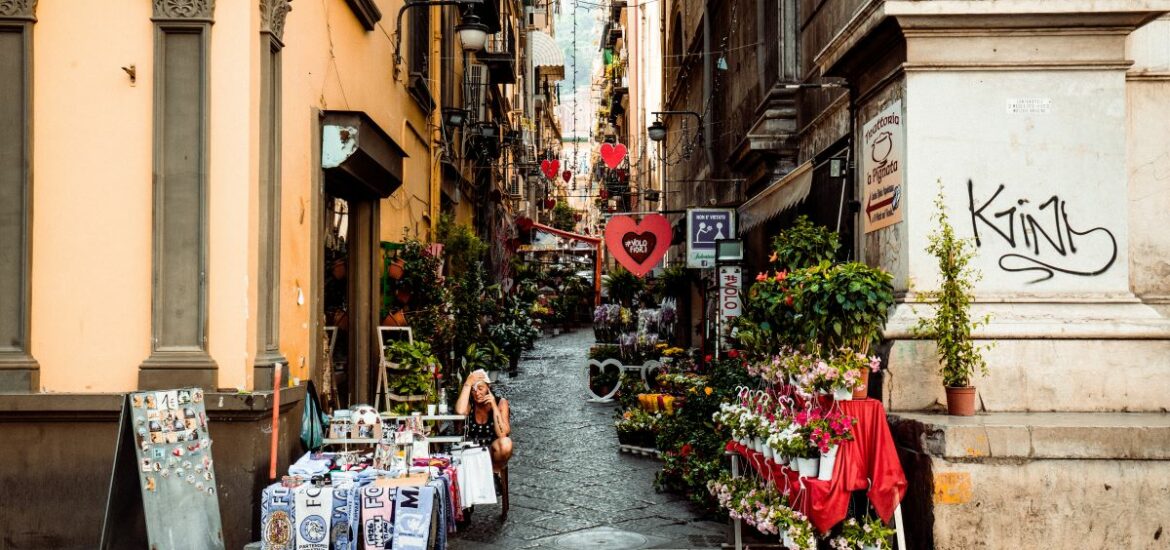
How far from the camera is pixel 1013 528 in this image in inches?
243

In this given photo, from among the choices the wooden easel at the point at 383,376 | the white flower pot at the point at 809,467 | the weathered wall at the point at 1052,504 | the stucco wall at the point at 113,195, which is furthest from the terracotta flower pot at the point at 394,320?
the weathered wall at the point at 1052,504

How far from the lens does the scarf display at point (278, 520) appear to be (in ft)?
20.7

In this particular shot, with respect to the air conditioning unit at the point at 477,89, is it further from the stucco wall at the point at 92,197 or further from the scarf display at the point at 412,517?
the scarf display at the point at 412,517

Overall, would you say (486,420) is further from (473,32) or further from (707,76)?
(707,76)

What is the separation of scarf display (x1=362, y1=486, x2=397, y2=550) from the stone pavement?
4.85 ft

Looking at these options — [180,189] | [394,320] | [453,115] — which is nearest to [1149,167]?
[180,189]

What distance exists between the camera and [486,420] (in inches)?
357

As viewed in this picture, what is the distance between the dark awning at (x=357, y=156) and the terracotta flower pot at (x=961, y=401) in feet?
18.2

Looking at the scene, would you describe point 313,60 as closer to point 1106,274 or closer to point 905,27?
point 905,27

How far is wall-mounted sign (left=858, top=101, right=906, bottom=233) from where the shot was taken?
7.43 meters

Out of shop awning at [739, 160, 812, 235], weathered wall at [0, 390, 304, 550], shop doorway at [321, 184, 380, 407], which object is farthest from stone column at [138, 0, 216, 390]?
shop awning at [739, 160, 812, 235]

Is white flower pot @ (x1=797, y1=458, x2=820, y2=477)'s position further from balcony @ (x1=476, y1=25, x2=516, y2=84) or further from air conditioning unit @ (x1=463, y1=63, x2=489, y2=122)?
balcony @ (x1=476, y1=25, x2=516, y2=84)

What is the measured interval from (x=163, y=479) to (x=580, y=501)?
167 inches

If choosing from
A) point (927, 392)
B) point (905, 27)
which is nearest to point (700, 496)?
point (927, 392)
